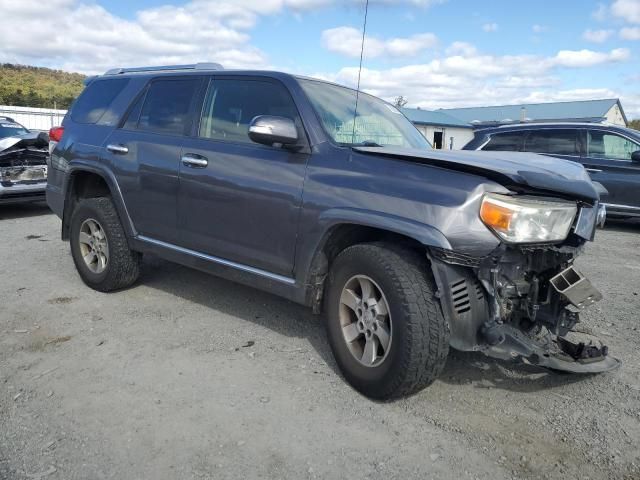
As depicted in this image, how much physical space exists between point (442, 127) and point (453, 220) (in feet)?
136

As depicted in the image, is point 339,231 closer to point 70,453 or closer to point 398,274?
point 398,274

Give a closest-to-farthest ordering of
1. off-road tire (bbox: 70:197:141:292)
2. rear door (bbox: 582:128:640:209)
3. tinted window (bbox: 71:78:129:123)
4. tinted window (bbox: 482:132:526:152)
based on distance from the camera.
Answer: off-road tire (bbox: 70:197:141:292)
tinted window (bbox: 71:78:129:123)
rear door (bbox: 582:128:640:209)
tinted window (bbox: 482:132:526:152)

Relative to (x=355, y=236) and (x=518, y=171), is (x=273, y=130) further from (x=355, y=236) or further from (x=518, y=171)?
(x=518, y=171)

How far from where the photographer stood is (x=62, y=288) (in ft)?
16.9

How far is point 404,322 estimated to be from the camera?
2893 millimetres

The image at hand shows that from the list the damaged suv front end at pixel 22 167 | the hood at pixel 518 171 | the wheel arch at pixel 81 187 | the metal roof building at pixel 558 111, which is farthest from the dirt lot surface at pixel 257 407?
Result: the metal roof building at pixel 558 111

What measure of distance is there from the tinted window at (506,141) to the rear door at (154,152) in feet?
21.4

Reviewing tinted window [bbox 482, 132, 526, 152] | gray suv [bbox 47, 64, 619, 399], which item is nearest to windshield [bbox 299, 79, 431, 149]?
gray suv [bbox 47, 64, 619, 399]

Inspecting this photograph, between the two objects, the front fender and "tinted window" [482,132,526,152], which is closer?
the front fender

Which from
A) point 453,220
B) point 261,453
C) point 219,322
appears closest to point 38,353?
point 219,322

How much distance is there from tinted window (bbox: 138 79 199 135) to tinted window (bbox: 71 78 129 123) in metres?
0.51

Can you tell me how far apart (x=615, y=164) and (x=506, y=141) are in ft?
5.84

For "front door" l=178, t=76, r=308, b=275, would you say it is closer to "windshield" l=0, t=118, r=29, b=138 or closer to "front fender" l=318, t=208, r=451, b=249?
"front fender" l=318, t=208, r=451, b=249

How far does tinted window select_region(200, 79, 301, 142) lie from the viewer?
12.4 ft
